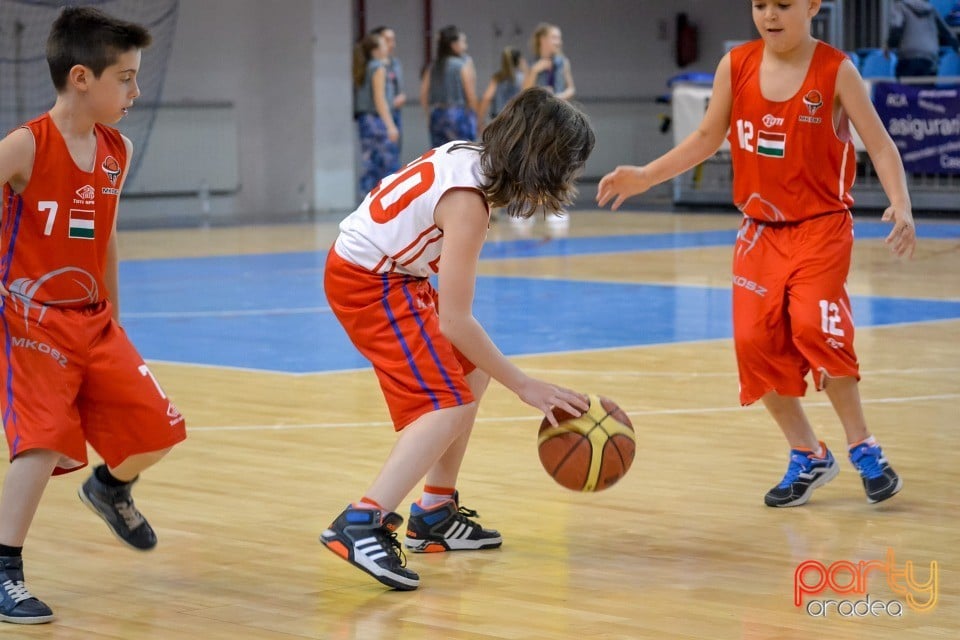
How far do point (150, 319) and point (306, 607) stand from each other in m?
6.26

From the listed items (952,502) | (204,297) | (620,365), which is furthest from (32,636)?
(204,297)

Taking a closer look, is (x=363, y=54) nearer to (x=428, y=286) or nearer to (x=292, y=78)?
(x=292, y=78)

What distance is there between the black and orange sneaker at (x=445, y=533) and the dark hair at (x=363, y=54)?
1321 cm

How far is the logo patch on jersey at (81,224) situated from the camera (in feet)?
13.1

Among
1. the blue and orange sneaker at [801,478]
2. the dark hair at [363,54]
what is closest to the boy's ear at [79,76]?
the blue and orange sneaker at [801,478]

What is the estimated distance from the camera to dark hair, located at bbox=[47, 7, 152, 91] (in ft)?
13.2

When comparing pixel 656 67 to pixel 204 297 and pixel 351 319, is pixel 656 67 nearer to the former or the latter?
pixel 204 297

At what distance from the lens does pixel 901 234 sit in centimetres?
473

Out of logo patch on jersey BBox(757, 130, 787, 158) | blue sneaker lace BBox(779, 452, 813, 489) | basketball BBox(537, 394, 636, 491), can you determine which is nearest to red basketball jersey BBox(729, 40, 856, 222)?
logo patch on jersey BBox(757, 130, 787, 158)

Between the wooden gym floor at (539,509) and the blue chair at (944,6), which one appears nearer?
the wooden gym floor at (539,509)

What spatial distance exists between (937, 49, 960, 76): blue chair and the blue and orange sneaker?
13.5 m

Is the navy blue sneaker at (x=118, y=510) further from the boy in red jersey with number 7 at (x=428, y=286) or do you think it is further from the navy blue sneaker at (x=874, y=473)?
the navy blue sneaker at (x=874, y=473)

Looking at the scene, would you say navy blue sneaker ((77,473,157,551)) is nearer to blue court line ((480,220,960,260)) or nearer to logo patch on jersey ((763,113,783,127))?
logo patch on jersey ((763,113,783,127))

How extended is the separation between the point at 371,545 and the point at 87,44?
140 centimetres
